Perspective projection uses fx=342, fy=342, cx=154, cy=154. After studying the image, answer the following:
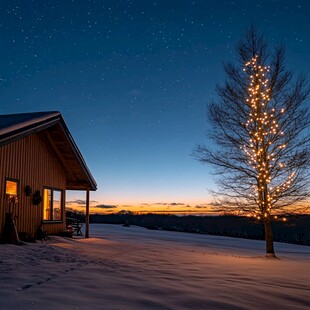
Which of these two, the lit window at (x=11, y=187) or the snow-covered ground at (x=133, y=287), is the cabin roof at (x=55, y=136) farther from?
the snow-covered ground at (x=133, y=287)

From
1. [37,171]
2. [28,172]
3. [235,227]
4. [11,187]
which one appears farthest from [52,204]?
[235,227]

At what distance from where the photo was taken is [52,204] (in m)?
15.9

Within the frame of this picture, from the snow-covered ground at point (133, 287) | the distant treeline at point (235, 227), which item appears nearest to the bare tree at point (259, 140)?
the distant treeline at point (235, 227)

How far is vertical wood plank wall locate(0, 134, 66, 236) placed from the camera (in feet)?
39.0

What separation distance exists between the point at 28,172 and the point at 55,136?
2.14 metres

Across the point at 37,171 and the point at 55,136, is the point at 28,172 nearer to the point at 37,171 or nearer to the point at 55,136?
the point at 37,171

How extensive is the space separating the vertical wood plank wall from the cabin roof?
0.47 meters

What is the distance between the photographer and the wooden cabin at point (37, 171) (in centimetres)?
1170

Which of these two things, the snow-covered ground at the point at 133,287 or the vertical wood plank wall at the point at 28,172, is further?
the vertical wood plank wall at the point at 28,172

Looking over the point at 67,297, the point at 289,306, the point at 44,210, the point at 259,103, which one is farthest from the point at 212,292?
the point at 44,210

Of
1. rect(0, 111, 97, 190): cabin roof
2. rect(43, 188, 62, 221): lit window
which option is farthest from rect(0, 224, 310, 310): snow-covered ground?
rect(43, 188, 62, 221): lit window

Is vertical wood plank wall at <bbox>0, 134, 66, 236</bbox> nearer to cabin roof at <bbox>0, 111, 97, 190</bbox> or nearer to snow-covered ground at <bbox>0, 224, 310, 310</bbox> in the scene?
cabin roof at <bbox>0, 111, 97, 190</bbox>

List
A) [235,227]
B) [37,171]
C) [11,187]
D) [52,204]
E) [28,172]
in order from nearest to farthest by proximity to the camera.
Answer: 1. [11,187]
2. [28,172]
3. [37,171]
4. [52,204]
5. [235,227]

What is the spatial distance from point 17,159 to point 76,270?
22.6 feet
